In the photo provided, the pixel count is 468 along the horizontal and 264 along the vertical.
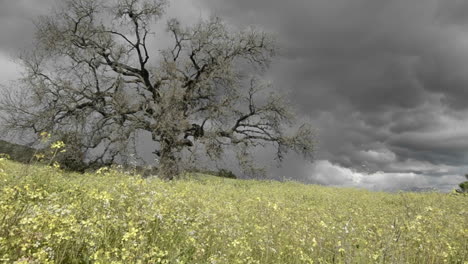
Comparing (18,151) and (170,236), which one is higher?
(18,151)

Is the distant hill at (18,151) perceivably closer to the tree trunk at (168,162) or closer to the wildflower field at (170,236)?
the tree trunk at (168,162)

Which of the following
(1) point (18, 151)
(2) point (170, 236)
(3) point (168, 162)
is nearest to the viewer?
(2) point (170, 236)

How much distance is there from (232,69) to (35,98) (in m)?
13.0

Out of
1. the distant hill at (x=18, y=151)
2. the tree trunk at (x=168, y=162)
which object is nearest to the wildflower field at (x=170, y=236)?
the tree trunk at (x=168, y=162)

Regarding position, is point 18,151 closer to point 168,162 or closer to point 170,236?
point 168,162

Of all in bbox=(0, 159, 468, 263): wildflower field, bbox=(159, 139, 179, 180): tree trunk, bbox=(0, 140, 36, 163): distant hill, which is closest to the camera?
bbox=(0, 159, 468, 263): wildflower field

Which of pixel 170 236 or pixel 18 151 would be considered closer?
pixel 170 236

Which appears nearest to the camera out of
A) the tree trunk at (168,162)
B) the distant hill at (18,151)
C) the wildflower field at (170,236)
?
the wildflower field at (170,236)

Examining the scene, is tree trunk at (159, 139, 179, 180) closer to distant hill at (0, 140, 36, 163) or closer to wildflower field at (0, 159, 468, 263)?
distant hill at (0, 140, 36, 163)

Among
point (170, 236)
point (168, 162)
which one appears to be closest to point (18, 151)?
point (168, 162)

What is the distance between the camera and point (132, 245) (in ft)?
10.7

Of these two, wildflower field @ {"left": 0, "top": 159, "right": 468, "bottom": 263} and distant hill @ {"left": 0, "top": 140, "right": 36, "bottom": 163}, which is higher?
distant hill @ {"left": 0, "top": 140, "right": 36, "bottom": 163}

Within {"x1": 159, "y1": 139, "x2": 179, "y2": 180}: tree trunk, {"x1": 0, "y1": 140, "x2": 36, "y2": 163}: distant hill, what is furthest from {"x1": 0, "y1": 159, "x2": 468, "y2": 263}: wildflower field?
{"x1": 0, "y1": 140, "x2": 36, "y2": 163}: distant hill

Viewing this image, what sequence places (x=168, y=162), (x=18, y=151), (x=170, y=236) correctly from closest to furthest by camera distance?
(x=170, y=236), (x=168, y=162), (x=18, y=151)
